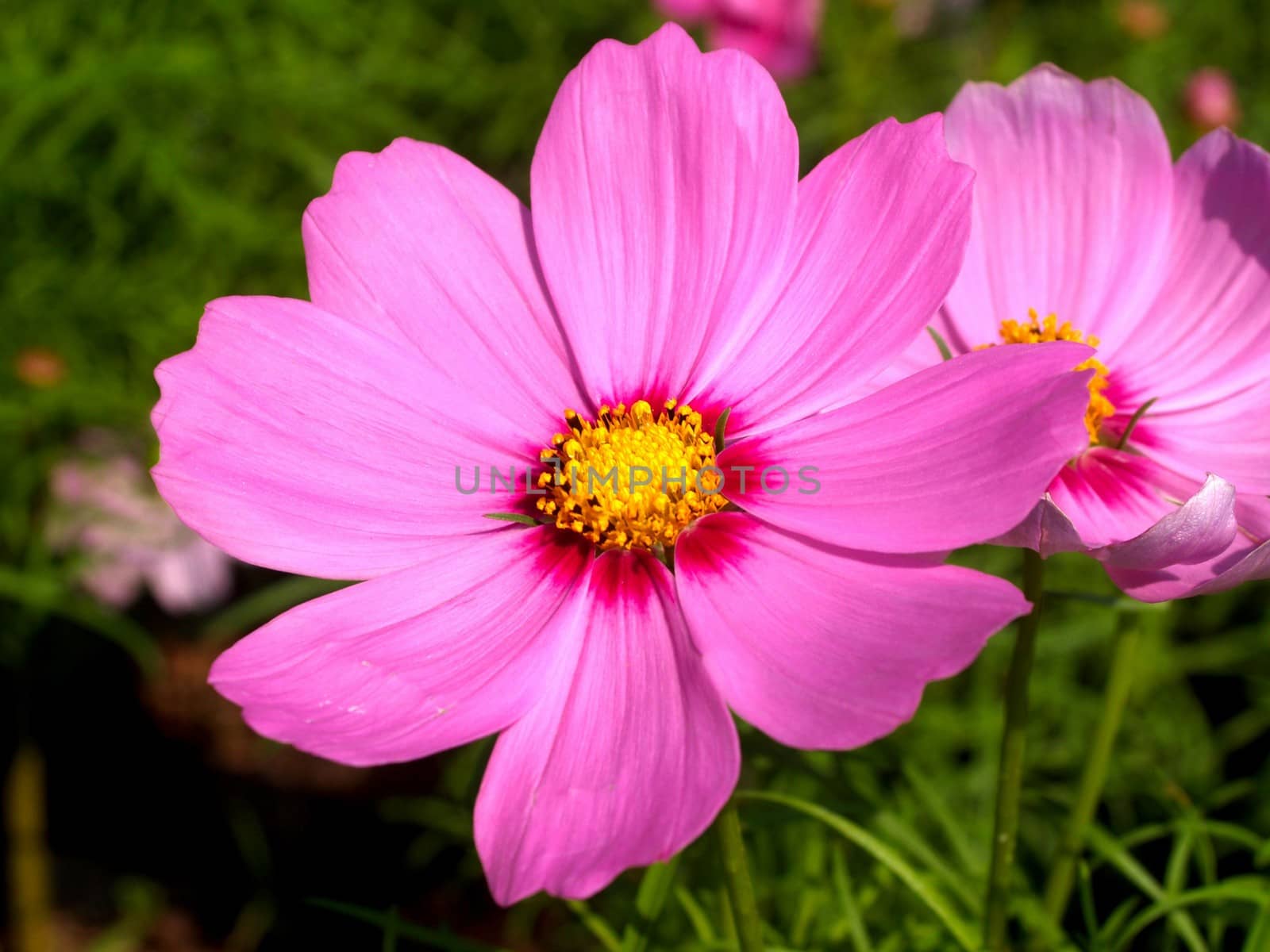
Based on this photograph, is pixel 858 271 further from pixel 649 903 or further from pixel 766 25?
pixel 766 25

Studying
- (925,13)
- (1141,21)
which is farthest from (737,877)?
(925,13)

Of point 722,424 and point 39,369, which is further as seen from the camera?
point 39,369

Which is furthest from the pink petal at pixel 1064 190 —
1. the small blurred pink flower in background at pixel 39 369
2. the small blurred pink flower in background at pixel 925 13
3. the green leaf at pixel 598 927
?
the small blurred pink flower in background at pixel 925 13

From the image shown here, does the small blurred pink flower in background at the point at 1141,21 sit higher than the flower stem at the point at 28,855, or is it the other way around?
the small blurred pink flower in background at the point at 1141,21

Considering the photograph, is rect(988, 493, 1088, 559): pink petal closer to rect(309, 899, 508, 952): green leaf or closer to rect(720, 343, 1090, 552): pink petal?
rect(720, 343, 1090, 552): pink petal

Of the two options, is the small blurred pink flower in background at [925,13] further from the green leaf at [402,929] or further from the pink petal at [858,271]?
the green leaf at [402,929]

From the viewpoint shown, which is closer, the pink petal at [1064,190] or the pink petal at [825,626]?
the pink petal at [825,626]

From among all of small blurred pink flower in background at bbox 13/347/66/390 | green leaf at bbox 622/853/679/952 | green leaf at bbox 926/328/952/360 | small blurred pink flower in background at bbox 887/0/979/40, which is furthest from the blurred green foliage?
small blurred pink flower in background at bbox 887/0/979/40
